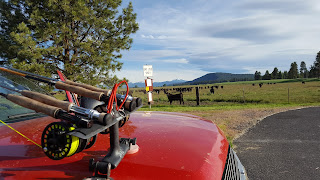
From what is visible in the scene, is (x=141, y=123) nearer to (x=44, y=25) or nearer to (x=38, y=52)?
(x=38, y=52)

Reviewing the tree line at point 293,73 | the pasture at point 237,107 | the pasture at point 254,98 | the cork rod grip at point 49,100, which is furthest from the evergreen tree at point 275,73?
the cork rod grip at point 49,100

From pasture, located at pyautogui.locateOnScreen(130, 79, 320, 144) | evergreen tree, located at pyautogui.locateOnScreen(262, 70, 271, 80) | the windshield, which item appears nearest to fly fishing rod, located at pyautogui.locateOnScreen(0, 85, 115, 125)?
the windshield

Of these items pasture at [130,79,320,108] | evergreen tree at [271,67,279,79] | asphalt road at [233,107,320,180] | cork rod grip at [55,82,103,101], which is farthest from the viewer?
evergreen tree at [271,67,279,79]

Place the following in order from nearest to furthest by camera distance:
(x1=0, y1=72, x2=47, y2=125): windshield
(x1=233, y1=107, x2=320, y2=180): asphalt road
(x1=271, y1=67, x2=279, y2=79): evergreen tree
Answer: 1. (x1=0, y1=72, x2=47, y2=125): windshield
2. (x1=233, y1=107, x2=320, y2=180): asphalt road
3. (x1=271, y1=67, x2=279, y2=79): evergreen tree

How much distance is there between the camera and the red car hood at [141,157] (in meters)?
1.32

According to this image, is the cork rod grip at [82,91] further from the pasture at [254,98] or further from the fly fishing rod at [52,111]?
the pasture at [254,98]

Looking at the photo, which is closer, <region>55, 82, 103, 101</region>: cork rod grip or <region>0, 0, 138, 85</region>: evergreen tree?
<region>55, 82, 103, 101</region>: cork rod grip

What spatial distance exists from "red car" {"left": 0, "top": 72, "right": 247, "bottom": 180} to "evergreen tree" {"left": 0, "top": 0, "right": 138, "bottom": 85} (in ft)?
27.2

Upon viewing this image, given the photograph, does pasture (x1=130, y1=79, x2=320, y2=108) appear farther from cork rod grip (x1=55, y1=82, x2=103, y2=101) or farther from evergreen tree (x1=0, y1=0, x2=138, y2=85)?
cork rod grip (x1=55, y1=82, x2=103, y2=101)

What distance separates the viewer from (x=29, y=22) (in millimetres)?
9969

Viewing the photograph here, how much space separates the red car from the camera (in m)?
1.32

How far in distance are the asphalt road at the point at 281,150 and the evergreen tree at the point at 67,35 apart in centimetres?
756

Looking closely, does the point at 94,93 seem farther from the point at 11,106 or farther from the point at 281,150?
the point at 281,150

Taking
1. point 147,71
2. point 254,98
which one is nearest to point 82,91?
point 147,71
